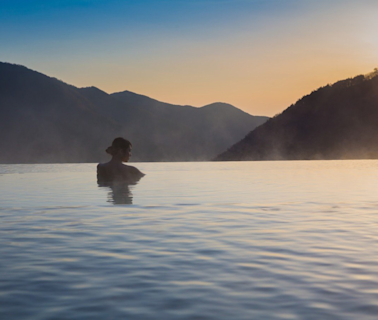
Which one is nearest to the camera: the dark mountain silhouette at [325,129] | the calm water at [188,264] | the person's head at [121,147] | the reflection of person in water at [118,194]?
the calm water at [188,264]

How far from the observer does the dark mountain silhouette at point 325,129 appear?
144875mm

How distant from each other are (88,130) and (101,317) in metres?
199

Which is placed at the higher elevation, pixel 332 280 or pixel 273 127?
pixel 273 127

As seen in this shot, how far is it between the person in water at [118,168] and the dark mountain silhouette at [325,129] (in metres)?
122

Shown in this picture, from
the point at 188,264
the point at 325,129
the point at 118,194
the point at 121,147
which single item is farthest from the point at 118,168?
the point at 325,129

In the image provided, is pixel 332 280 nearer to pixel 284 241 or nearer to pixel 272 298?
pixel 272 298

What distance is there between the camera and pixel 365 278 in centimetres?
587

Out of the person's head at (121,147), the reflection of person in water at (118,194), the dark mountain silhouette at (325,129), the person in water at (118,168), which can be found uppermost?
the dark mountain silhouette at (325,129)

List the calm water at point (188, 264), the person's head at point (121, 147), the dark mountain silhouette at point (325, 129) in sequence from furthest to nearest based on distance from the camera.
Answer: the dark mountain silhouette at point (325, 129) < the person's head at point (121, 147) < the calm water at point (188, 264)

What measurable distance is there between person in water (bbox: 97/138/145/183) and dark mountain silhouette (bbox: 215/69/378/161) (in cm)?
12237

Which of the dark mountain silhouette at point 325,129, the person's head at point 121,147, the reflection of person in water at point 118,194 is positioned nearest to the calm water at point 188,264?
the reflection of person in water at point 118,194

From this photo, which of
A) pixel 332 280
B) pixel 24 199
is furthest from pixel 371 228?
pixel 24 199

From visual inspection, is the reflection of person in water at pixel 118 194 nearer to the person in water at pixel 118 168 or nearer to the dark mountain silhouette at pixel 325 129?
the person in water at pixel 118 168

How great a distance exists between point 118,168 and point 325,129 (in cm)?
13948
